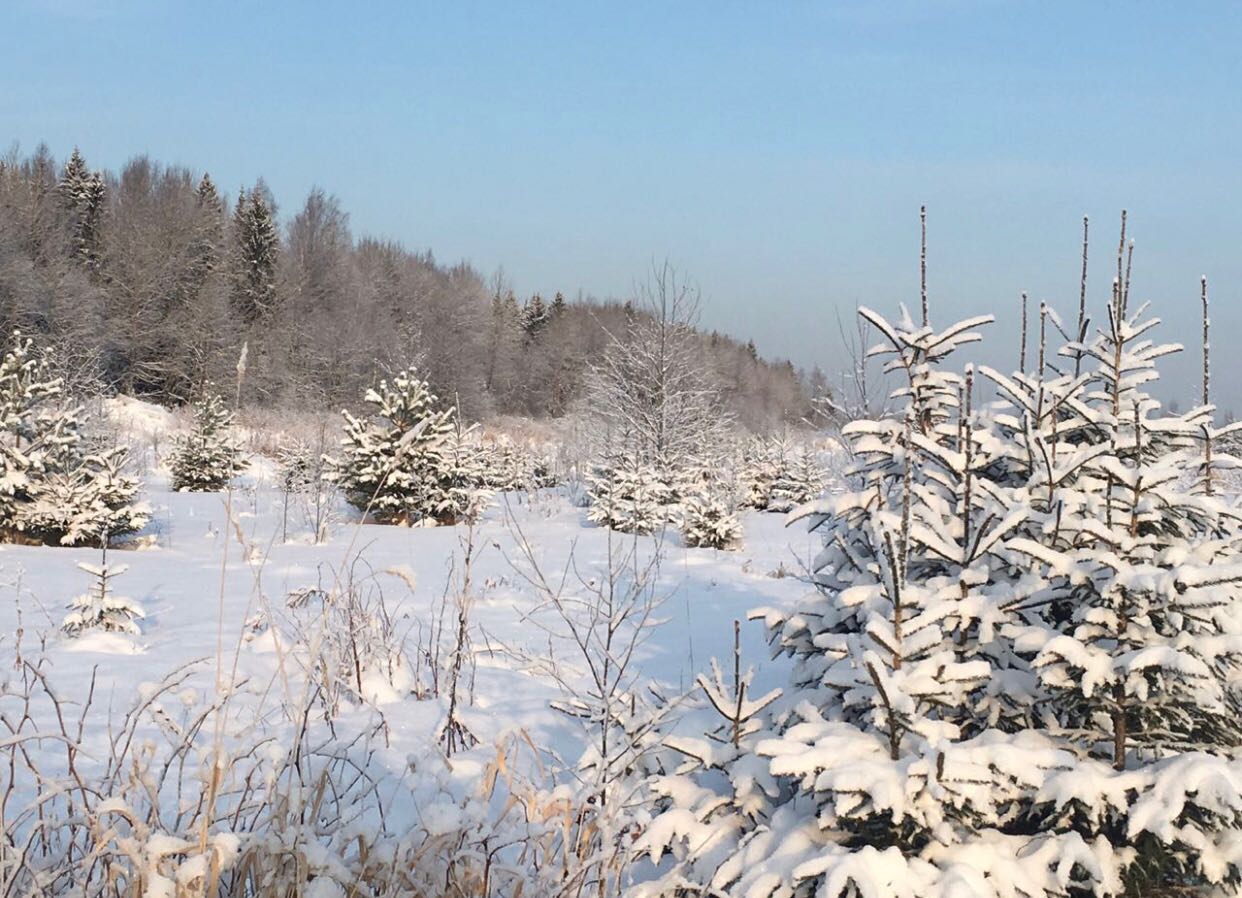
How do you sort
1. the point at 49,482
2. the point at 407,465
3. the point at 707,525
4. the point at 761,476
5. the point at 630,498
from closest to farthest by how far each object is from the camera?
the point at 49,482 < the point at 407,465 < the point at 707,525 < the point at 630,498 < the point at 761,476

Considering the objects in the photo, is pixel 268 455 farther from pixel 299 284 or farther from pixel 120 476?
pixel 299 284

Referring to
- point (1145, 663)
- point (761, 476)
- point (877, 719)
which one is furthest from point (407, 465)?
point (761, 476)

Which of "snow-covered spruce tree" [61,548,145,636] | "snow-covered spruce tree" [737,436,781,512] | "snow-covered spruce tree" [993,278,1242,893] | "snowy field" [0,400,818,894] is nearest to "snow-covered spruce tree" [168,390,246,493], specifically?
"snowy field" [0,400,818,894]

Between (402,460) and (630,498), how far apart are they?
3714 millimetres

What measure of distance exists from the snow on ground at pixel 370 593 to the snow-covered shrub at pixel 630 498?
1.38 m

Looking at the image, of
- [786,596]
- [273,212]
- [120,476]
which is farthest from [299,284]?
[786,596]

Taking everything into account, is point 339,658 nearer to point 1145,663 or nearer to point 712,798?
point 712,798

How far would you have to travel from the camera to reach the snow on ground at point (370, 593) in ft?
11.6

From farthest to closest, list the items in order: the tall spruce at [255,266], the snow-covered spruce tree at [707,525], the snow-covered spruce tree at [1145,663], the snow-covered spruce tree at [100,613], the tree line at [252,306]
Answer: the tall spruce at [255,266] < the tree line at [252,306] < the snow-covered spruce tree at [707,525] < the snow-covered spruce tree at [100,613] < the snow-covered spruce tree at [1145,663]

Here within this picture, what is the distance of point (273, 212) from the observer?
44.4 metres

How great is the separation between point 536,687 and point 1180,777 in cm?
275

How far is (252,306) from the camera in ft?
128

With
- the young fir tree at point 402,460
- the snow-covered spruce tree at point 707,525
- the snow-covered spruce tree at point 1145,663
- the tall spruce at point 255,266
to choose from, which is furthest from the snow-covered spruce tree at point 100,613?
the tall spruce at point 255,266

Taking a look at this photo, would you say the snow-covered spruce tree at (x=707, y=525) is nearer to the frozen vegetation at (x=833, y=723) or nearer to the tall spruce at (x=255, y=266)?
the frozen vegetation at (x=833, y=723)
